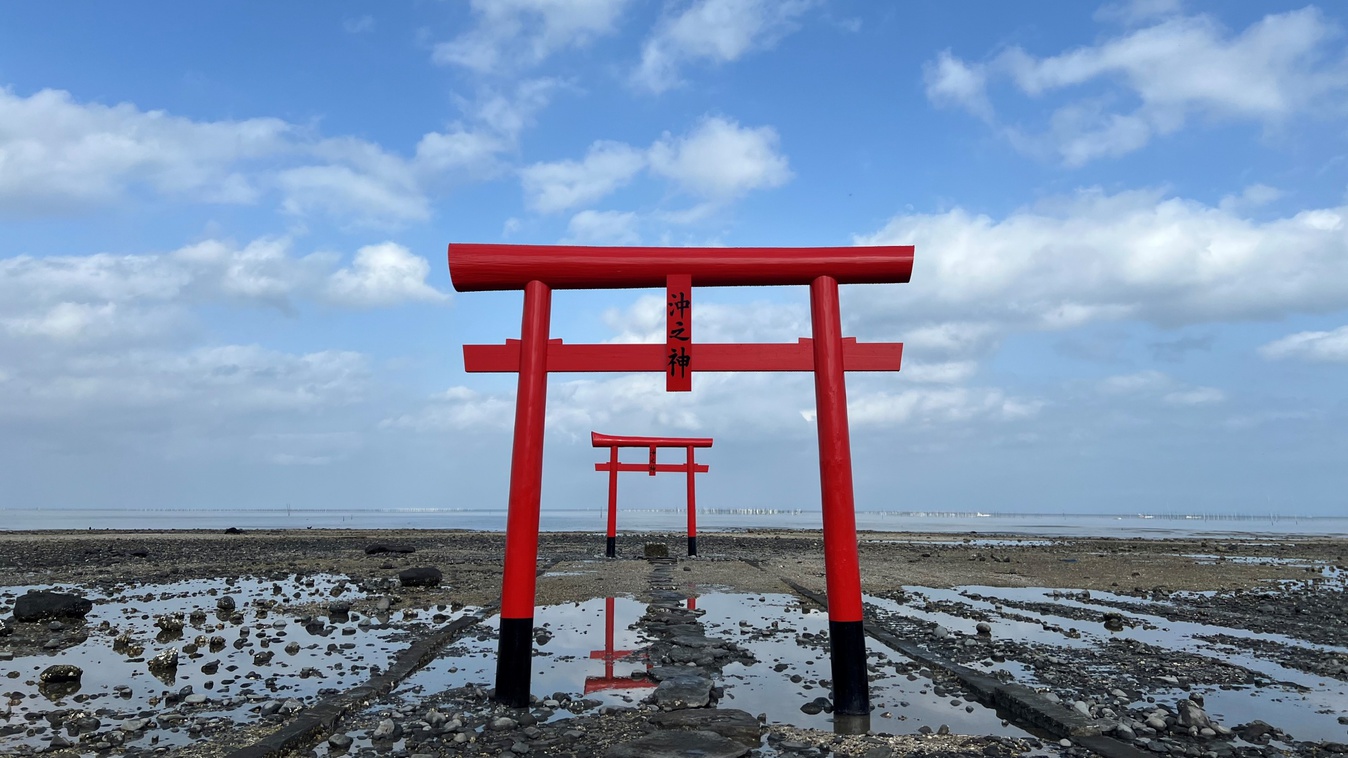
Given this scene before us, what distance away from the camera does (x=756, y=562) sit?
66.7ft

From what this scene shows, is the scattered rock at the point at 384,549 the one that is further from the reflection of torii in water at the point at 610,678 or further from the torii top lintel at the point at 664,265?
the torii top lintel at the point at 664,265

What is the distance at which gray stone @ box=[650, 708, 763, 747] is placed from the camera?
514 cm

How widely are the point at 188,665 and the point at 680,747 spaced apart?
17.8ft

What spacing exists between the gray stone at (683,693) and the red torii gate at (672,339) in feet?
3.41

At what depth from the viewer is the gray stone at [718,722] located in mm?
5141

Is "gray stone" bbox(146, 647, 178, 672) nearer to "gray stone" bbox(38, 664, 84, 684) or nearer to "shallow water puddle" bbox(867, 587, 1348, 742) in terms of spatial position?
"gray stone" bbox(38, 664, 84, 684)

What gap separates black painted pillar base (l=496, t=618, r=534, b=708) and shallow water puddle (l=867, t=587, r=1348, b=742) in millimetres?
4412

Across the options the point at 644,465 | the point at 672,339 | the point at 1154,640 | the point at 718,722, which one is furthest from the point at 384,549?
the point at 1154,640

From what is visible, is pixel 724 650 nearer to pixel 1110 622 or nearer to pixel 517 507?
pixel 517 507

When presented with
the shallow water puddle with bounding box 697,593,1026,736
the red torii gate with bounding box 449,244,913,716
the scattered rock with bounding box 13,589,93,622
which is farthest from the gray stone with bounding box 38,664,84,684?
the shallow water puddle with bounding box 697,593,1026,736

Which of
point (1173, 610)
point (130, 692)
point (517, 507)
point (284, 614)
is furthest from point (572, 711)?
point (1173, 610)

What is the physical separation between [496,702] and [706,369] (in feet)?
11.4

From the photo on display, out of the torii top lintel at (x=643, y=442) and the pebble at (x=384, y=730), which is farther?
the torii top lintel at (x=643, y=442)

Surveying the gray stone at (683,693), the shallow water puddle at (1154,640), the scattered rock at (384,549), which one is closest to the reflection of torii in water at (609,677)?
the gray stone at (683,693)
